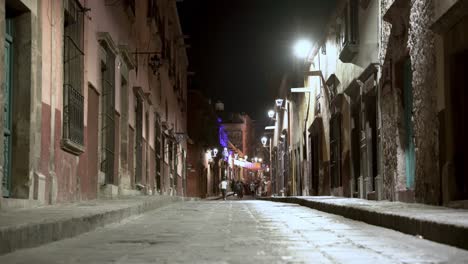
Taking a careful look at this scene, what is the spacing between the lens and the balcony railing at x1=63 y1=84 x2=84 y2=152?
460 inches

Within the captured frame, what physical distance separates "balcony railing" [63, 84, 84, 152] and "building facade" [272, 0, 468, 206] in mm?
5763

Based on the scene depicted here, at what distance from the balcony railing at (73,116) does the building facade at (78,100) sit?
17mm

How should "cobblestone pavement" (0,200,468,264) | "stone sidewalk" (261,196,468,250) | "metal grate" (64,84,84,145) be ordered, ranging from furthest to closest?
"metal grate" (64,84,84,145), "stone sidewalk" (261,196,468,250), "cobblestone pavement" (0,200,468,264)

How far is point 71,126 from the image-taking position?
12.0 m

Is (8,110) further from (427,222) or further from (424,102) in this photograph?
(424,102)

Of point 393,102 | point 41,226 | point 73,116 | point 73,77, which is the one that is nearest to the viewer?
point 41,226

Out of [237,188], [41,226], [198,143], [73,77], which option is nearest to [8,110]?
[73,77]

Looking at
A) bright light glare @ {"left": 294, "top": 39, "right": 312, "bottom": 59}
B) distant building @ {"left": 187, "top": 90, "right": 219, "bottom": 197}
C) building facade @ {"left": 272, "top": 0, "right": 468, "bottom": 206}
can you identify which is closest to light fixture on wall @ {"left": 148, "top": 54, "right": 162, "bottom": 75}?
building facade @ {"left": 272, "top": 0, "right": 468, "bottom": 206}

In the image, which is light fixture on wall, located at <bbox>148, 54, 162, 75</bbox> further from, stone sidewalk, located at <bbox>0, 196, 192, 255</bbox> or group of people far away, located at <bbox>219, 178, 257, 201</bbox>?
group of people far away, located at <bbox>219, 178, 257, 201</bbox>

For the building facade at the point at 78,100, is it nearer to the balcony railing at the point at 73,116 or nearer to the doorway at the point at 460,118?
the balcony railing at the point at 73,116

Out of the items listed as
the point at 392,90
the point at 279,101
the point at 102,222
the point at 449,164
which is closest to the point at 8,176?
the point at 102,222

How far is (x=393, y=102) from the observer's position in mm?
14883

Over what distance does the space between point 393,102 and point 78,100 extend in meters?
6.27

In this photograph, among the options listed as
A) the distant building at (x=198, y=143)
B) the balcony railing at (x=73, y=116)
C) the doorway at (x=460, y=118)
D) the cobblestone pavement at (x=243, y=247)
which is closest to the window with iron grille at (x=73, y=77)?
the balcony railing at (x=73, y=116)
